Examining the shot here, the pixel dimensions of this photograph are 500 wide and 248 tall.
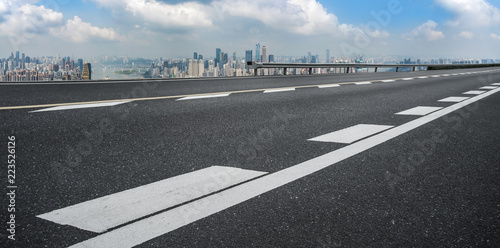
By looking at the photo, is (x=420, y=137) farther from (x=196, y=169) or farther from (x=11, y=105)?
(x=11, y=105)

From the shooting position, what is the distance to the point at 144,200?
225 cm

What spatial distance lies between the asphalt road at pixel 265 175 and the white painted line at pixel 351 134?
91 mm

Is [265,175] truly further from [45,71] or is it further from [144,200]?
[45,71]

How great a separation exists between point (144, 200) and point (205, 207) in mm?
377

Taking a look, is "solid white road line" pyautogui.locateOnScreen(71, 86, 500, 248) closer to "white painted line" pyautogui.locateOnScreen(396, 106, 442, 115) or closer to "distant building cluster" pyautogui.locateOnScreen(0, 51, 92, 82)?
"white painted line" pyautogui.locateOnScreen(396, 106, 442, 115)

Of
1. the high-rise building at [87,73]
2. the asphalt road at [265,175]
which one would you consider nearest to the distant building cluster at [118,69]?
the high-rise building at [87,73]

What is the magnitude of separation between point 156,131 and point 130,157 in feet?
3.62

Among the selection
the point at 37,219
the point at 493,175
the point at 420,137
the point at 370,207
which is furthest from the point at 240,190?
the point at 420,137

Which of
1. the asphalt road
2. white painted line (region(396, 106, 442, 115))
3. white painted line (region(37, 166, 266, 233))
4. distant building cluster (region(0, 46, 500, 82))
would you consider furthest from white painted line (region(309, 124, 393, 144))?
distant building cluster (region(0, 46, 500, 82))

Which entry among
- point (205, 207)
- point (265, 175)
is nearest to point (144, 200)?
point (205, 207)

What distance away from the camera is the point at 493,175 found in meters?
3.04

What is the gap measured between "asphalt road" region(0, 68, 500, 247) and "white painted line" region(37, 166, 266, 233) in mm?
43

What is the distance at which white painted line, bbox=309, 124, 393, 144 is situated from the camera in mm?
4091

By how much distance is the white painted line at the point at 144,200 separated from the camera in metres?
1.97
